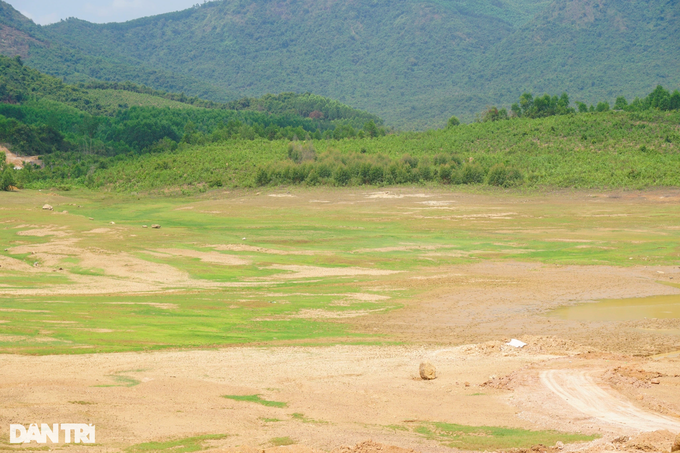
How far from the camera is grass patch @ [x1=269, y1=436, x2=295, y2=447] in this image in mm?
12175

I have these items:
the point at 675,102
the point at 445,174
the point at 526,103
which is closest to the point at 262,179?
the point at 445,174

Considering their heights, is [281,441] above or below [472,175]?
below

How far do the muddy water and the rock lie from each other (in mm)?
8759

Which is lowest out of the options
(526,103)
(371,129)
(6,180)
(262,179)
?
(262,179)

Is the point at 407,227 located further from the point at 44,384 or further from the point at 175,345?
the point at 44,384

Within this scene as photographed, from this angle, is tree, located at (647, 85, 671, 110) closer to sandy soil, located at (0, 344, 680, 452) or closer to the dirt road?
sandy soil, located at (0, 344, 680, 452)

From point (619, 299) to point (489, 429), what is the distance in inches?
596

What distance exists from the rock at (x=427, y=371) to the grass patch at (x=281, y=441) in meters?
4.42

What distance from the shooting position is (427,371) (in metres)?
16.0

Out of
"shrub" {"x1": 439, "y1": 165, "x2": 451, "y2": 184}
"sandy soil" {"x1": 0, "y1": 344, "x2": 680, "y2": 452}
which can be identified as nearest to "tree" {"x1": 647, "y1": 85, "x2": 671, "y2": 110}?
"shrub" {"x1": 439, "y1": 165, "x2": 451, "y2": 184}

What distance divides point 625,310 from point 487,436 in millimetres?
13678

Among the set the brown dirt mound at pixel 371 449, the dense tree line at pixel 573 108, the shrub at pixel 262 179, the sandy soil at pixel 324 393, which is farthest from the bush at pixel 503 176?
the brown dirt mound at pixel 371 449

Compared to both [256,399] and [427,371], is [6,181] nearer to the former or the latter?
[256,399]

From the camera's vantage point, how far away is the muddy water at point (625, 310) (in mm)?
23438
